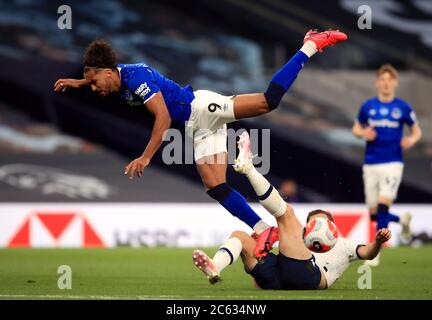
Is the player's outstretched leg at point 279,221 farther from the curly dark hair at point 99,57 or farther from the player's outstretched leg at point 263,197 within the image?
the curly dark hair at point 99,57

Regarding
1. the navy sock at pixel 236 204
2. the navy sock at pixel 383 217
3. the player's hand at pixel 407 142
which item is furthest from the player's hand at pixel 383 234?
the player's hand at pixel 407 142

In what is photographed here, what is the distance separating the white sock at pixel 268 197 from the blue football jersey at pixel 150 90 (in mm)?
1183

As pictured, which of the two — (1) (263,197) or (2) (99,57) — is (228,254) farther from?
(2) (99,57)

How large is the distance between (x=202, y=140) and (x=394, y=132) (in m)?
4.18

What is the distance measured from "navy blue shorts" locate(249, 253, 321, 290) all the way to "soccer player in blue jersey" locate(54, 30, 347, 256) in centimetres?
59

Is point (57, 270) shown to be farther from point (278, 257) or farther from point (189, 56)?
point (189, 56)

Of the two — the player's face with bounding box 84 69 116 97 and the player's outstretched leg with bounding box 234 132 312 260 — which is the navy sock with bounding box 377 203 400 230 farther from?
the player's face with bounding box 84 69 116 97

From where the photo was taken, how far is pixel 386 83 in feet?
40.6

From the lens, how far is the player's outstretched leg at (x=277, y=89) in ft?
29.0

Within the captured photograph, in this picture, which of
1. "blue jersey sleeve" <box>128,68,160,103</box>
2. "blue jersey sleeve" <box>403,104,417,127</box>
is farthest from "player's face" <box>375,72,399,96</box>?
"blue jersey sleeve" <box>128,68,160,103</box>

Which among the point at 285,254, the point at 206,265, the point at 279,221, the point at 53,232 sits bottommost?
the point at 206,265

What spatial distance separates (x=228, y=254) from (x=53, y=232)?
9.05 m

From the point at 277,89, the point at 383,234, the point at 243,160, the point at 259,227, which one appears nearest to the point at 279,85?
the point at 277,89

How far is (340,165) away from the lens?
19.1 meters
